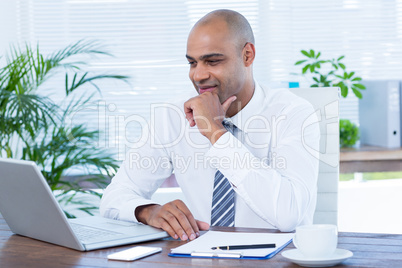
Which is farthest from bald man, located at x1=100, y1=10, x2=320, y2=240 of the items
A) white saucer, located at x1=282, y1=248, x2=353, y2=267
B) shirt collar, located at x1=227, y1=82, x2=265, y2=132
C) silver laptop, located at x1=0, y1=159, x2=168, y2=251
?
white saucer, located at x1=282, y1=248, x2=353, y2=267

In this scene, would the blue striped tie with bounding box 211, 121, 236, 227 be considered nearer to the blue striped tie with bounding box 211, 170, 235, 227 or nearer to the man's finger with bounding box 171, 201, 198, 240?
the blue striped tie with bounding box 211, 170, 235, 227

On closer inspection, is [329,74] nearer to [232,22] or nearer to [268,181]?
[232,22]

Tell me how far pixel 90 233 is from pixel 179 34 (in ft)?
8.16

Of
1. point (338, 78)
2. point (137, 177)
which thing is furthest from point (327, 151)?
point (338, 78)

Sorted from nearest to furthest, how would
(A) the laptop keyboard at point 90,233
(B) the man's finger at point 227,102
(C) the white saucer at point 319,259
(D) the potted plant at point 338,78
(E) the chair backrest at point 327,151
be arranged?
(C) the white saucer at point 319,259 → (A) the laptop keyboard at point 90,233 → (B) the man's finger at point 227,102 → (E) the chair backrest at point 327,151 → (D) the potted plant at point 338,78

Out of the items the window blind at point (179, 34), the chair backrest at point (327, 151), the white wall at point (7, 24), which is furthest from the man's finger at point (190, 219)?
the white wall at point (7, 24)

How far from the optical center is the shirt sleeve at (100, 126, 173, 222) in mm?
1748

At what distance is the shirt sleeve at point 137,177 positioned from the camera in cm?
175

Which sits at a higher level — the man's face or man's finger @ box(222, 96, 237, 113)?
the man's face

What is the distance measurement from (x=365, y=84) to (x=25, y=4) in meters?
2.29

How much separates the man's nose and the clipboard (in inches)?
24.3

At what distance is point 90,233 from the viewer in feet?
4.75

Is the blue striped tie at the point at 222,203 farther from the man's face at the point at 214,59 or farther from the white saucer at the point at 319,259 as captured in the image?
the white saucer at the point at 319,259

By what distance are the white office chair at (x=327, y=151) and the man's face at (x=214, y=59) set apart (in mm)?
276
